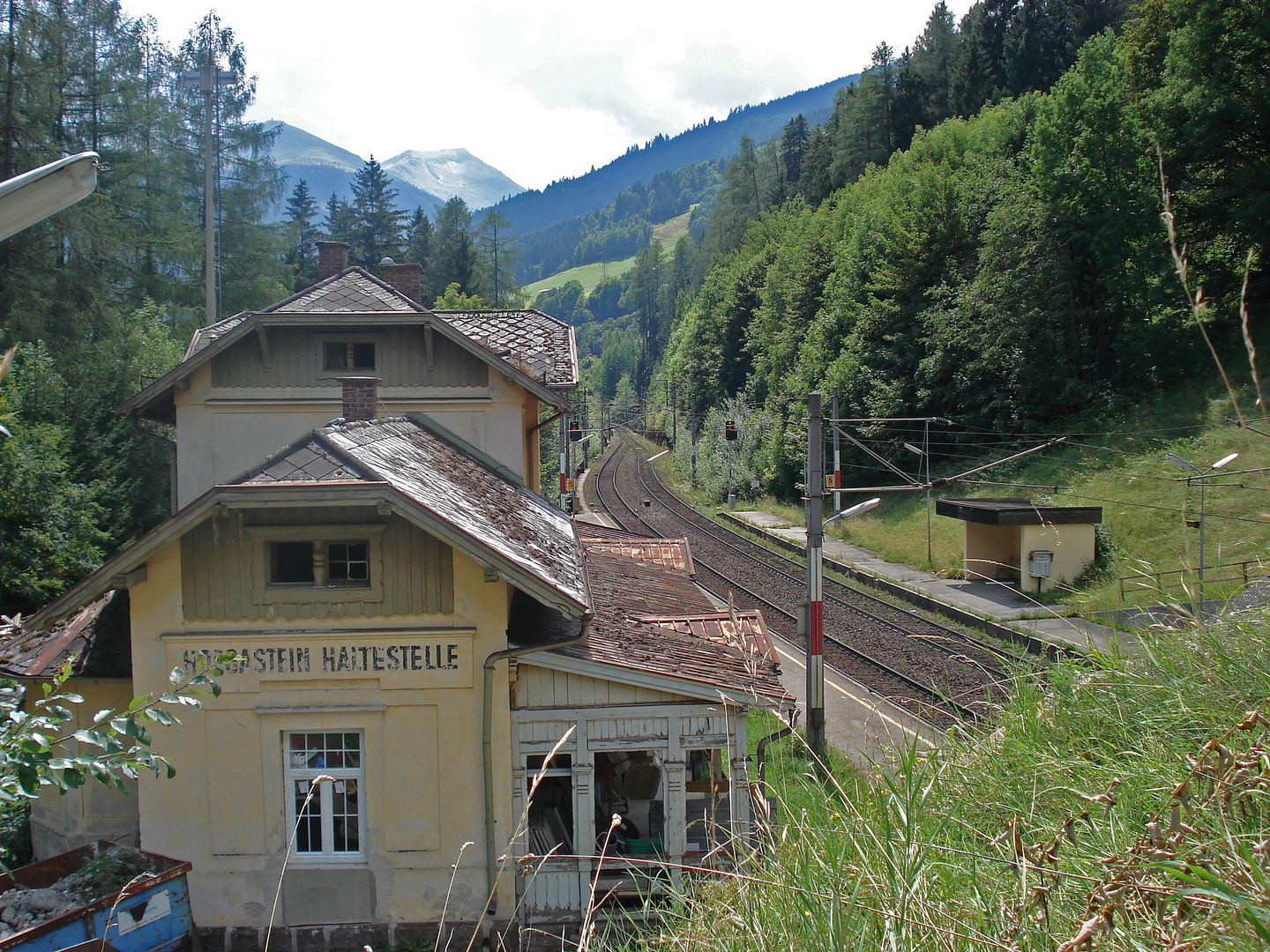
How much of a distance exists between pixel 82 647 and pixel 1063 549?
21760 millimetres

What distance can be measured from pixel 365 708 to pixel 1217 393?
28.5 metres

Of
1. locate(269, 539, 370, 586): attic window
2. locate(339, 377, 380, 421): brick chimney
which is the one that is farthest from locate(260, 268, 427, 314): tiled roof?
locate(269, 539, 370, 586): attic window

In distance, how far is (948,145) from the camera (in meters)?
43.4

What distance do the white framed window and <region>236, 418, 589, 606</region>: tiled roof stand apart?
2469mm

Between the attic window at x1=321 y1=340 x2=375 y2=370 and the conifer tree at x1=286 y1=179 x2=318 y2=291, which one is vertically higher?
the conifer tree at x1=286 y1=179 x2=318 y2=291

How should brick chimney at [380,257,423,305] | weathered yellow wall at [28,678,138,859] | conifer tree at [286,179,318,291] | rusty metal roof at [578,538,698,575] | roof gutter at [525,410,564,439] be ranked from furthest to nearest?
conifer tree at [286,179,318,291] → brick chimney at [380,257,423,305] → rusty metal roof at [578,538,698,575] → roof gutter at [525,410,564,439] → weathered yellow wall at [28,678,138,859]

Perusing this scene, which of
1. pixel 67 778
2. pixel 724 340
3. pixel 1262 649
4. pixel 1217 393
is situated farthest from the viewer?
pixel 724 340

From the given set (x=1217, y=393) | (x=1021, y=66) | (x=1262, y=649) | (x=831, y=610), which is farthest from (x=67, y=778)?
(x=1021, y=66)

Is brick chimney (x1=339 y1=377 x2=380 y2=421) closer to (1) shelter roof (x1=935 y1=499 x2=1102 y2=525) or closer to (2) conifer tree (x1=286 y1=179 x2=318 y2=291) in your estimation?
(1) shelter roof (x1=935 y1=499 x2=1102 y2=525)

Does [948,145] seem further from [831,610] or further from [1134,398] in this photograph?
[831,610]

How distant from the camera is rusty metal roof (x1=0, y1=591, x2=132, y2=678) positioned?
884 cm

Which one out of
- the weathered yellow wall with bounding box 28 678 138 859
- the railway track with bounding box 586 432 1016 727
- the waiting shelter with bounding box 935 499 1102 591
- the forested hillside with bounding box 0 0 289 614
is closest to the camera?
the weathered yellow wall with bounding box 28 678 138 859

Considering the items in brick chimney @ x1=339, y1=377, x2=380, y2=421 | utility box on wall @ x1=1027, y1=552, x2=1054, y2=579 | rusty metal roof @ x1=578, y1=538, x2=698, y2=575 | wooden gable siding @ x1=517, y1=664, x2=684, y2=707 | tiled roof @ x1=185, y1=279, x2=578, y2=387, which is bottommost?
utility box on wall @ x1=1027, y1=552, x2=1054, y2=579

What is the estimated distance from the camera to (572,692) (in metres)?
8.40
